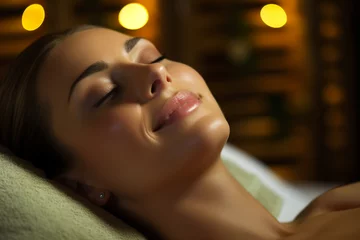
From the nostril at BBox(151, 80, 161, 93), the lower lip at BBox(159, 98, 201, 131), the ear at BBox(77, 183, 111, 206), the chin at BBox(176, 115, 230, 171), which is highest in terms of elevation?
the nostril at BBox(151, 80, 161, 93)

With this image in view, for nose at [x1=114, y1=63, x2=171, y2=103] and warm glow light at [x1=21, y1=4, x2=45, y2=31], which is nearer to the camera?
nose at [x1=114, y1=63, x2=171, y2=103]

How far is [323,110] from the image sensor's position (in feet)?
9.64

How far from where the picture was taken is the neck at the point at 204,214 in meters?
0.88

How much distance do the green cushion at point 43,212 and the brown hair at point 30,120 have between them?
0.20ft

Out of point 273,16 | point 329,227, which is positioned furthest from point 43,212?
point 273,16

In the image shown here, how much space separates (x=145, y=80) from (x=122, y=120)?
0.08 m

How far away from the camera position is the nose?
0.89 meters

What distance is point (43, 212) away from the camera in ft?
2.51

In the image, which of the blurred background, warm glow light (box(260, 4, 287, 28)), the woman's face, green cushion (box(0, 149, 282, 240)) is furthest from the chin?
warm glow light (box(260, 4, 287, 28))

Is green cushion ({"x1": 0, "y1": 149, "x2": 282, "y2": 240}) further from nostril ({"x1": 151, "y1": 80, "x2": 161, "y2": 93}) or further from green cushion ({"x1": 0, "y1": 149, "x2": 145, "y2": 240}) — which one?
nostril ({"x1": 151, "y1": 80, "x2": 161, "y2": 93})

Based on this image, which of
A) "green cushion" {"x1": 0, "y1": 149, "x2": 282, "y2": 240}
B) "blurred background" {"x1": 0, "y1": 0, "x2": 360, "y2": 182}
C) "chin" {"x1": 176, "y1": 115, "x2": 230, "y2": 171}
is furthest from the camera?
"blurred background" {"x1": 0, "y1": 0, "x2": 360, "y2": 182}

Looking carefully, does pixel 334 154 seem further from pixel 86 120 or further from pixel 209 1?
pixel 86 120

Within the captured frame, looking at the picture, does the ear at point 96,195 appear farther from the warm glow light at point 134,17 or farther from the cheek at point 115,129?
the warm glow light at point 134,17

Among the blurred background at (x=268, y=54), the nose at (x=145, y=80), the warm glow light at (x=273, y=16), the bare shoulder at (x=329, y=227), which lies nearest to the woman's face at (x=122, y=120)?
the nose at (x=145, y=80)
